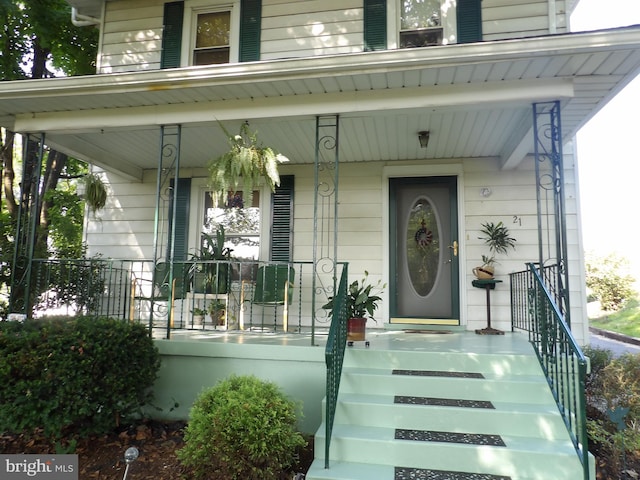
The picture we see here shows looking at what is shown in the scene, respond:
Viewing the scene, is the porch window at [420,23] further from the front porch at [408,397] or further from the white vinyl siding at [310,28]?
the front porch at [408,397]

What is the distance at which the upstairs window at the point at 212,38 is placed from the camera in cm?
564

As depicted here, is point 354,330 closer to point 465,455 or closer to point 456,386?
point 456,386

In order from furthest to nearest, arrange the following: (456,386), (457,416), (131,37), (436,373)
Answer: (131,37) → (436,373) → (456,386) → (457,416)

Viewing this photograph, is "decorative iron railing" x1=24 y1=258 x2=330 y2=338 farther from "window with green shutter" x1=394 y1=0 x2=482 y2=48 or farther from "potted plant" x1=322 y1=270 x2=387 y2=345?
"window with green shutter" x1=394 y1=0 x2=482 y2=48

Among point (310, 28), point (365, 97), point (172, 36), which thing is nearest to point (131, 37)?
point (172, 36)

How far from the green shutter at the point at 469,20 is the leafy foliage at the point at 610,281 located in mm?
11926

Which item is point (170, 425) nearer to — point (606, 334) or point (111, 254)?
point (111, 254)

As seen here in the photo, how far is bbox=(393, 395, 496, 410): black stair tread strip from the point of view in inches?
121

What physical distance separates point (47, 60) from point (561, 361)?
10.0 metres

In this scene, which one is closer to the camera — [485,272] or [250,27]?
[485,272]

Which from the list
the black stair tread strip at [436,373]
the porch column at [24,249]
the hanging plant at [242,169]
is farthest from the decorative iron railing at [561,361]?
the porch column at [24,249]

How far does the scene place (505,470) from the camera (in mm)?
2633

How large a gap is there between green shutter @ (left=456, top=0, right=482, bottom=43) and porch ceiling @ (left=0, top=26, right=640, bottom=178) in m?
1.10

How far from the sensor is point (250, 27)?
5.47 metres
